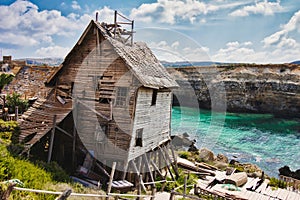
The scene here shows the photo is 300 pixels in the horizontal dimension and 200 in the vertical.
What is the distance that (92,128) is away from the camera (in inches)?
668

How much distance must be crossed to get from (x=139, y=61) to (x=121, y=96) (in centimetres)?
308

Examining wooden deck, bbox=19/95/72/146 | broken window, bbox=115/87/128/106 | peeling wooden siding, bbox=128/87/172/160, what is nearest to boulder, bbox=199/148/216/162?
peeling wooden siding, bbox=128/87/172/160

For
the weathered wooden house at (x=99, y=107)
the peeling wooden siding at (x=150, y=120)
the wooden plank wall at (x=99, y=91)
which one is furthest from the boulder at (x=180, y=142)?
the wooden plank wall at (x=99, y=91)

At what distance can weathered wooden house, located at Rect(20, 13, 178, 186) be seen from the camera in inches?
639

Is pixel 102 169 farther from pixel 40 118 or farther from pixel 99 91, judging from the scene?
pixel 40 118

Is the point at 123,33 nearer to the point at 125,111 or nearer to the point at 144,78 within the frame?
the point at 144,78

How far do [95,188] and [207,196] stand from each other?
7.55 meters

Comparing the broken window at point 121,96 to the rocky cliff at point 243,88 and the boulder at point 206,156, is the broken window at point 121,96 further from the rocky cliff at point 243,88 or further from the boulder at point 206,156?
the rocky cliff at point 243,88

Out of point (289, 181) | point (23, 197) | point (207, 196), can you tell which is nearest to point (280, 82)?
point (289, 181)

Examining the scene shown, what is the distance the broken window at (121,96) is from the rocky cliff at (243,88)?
45.2m

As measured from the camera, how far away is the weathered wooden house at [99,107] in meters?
16.2

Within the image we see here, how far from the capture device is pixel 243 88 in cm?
7462

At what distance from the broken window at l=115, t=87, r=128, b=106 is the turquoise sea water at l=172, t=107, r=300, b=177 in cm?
2153

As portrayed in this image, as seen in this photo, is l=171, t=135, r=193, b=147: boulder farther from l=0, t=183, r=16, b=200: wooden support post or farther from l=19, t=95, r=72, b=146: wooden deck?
A: l=0, t=183, r=16, b=200: wooden support post
